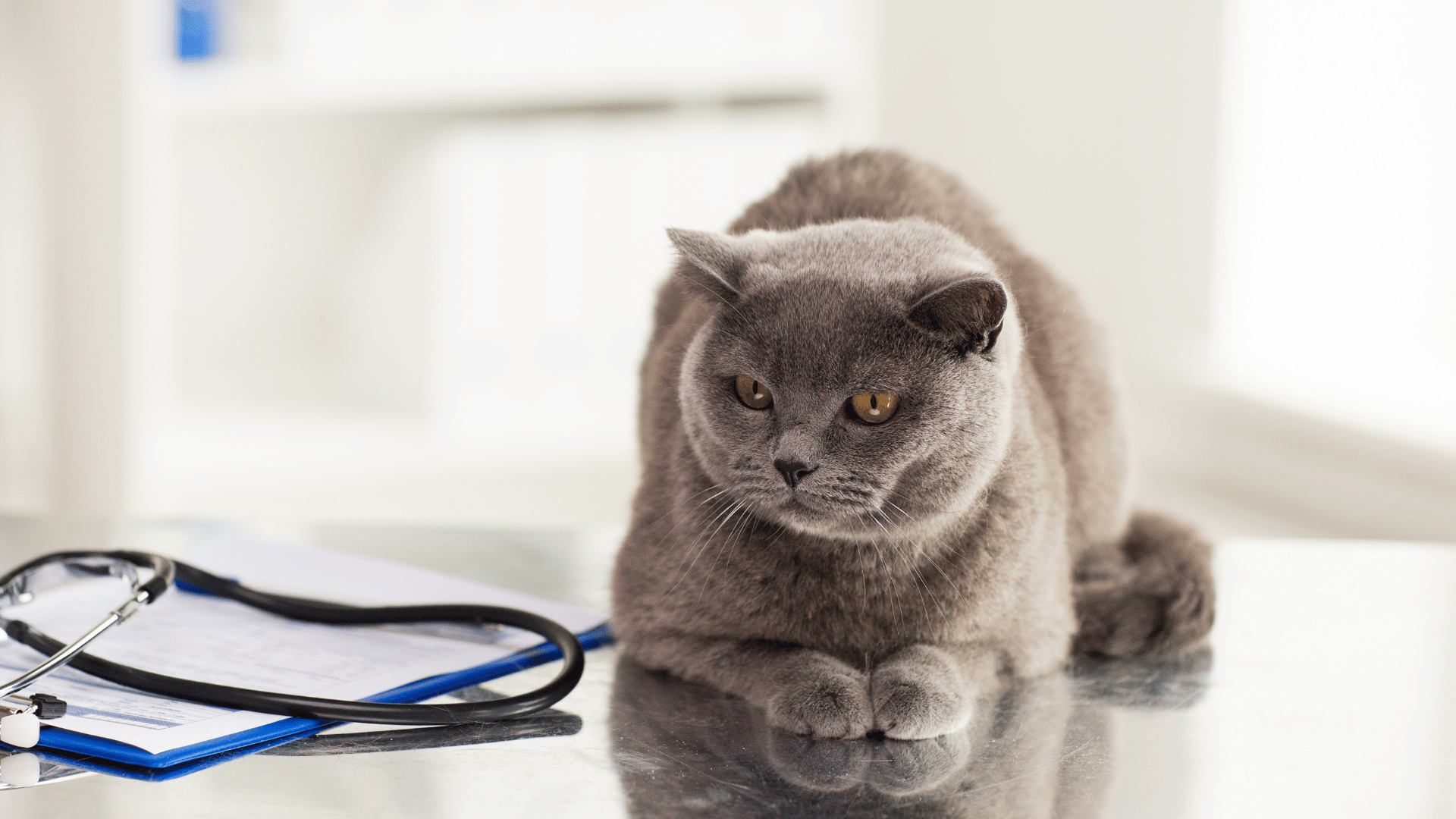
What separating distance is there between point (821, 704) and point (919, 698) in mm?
63

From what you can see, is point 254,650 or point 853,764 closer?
point 853,764

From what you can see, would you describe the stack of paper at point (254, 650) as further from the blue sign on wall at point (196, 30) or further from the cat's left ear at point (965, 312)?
the blue sign on wall at point (196, 30)

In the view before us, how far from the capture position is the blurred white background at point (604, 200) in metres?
2.54

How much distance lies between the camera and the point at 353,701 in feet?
2.54

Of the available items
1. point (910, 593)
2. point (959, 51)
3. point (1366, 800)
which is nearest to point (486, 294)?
point (959, 51)

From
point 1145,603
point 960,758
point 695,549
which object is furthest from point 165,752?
point 1145,603

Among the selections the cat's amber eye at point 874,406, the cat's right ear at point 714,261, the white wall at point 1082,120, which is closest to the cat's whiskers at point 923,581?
the cat's amber eye at point 874,406

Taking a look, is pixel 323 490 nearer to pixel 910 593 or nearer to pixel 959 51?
pixel 959 51

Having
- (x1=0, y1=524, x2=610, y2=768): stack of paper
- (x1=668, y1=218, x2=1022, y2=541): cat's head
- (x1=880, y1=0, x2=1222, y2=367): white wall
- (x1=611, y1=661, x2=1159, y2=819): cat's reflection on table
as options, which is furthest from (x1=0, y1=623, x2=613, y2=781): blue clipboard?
(x1=880, y1=0, x2=1222, y2=367): white wall

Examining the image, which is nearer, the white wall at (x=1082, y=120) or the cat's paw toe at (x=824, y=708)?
the cat's paw toe at (x=824, y=708)

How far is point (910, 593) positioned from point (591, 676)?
0.24m

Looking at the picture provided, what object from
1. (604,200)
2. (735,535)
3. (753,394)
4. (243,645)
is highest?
(604,200)

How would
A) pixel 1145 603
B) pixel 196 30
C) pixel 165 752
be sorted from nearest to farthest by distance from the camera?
1. pixel 165 752
2. pixel 1145 603
3. pixel 196 30

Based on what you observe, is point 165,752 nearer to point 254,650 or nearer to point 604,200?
point 254,650
